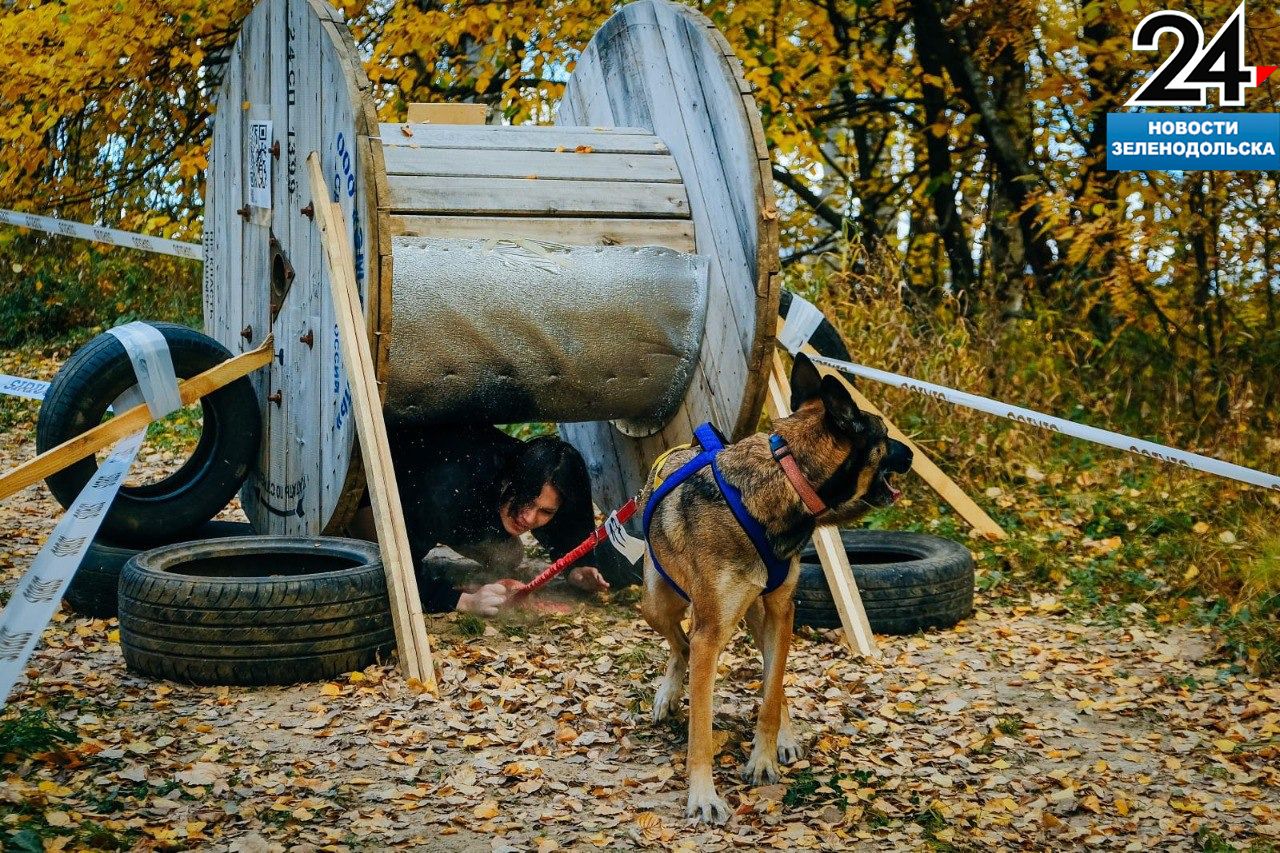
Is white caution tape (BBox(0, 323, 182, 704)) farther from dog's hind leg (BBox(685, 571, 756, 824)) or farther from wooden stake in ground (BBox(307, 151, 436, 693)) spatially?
dog's hind leg (BBox(685, 571, 756, 824))

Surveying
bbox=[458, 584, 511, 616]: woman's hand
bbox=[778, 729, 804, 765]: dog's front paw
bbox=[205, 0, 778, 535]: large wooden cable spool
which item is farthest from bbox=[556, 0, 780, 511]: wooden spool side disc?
bbox=[778, 729, 804, 765]: dog's front paw

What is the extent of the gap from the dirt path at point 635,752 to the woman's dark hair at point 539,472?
2.20ft

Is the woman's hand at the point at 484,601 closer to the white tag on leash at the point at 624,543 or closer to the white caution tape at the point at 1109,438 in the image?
the white tag on leash at the point at 624,543

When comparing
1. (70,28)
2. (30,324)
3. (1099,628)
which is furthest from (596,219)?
(30,324)

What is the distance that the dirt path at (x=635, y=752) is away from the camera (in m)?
4.10

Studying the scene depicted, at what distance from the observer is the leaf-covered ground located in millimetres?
4102

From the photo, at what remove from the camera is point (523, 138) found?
268 inches

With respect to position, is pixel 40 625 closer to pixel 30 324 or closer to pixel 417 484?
pixel 417 484

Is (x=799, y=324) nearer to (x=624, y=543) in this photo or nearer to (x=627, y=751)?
(x=624, y=543)

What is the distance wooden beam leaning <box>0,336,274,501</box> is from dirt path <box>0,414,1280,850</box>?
32.1 inches

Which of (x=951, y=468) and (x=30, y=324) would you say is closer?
(x=951, y=468)

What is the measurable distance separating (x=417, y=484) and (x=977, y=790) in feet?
10.7

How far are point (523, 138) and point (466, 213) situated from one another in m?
0.76

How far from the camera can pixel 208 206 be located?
320 inches
